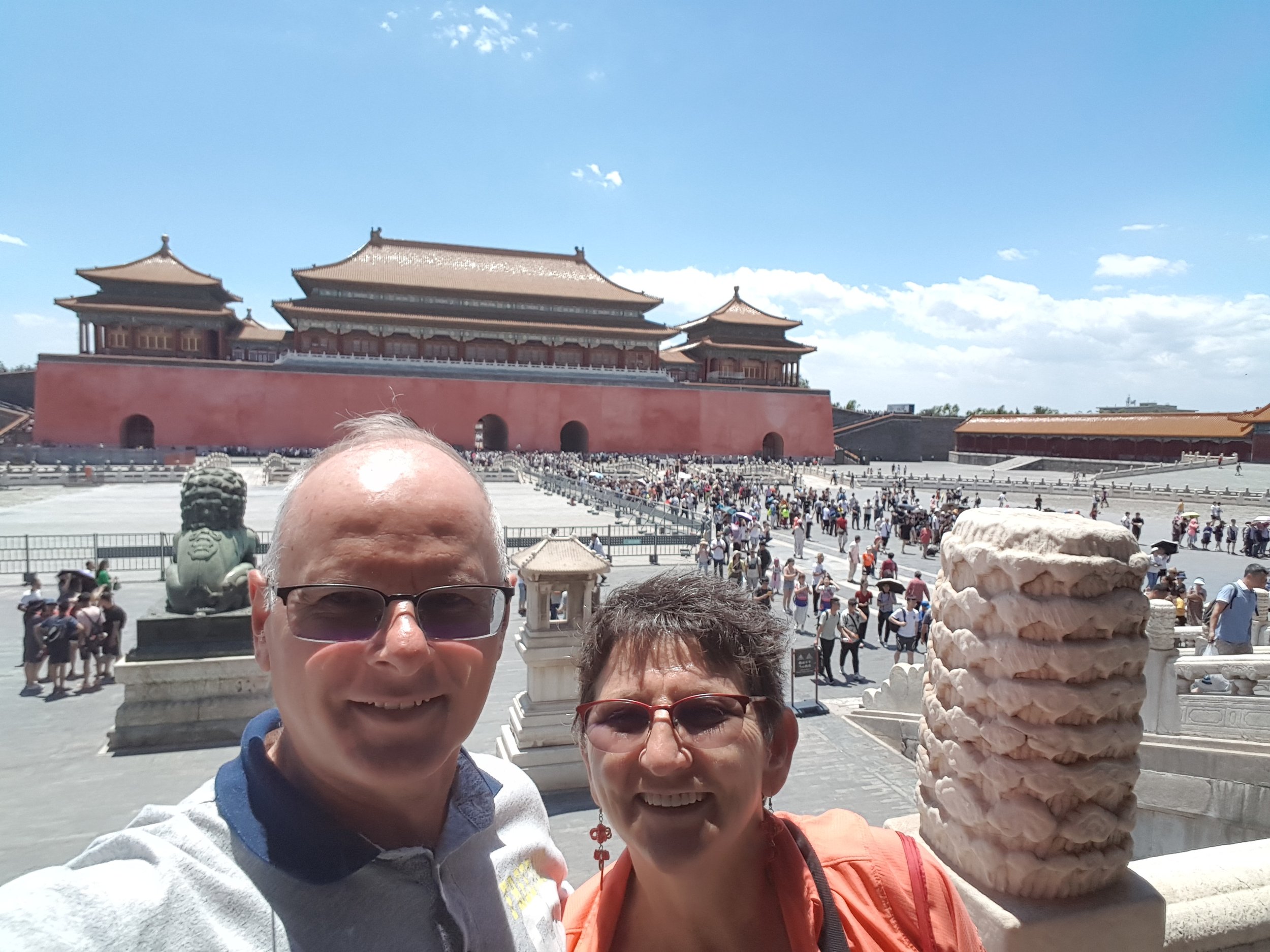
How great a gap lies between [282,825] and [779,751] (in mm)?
842

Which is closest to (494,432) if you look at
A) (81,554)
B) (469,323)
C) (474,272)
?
(469,323)

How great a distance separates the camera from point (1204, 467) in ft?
97.0

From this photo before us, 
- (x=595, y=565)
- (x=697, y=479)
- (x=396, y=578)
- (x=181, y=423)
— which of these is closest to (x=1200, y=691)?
(x=595, y=565)

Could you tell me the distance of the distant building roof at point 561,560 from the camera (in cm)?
557

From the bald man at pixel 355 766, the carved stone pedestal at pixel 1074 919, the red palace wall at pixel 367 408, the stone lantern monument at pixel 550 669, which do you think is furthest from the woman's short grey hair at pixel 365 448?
the red palace wall at pixel 367 408

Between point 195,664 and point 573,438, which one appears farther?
point 573,438

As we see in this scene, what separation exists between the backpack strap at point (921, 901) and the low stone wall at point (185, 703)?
6.16 metres

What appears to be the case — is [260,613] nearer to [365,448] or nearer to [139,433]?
[365,448]

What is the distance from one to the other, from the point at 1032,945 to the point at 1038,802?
35 cm

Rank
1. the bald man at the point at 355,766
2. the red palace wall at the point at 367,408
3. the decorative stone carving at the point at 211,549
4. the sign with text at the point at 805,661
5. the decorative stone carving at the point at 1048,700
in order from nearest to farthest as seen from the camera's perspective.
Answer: the bald man at the point at 355,766 → the decorative stone carving at the point at 1048,700 → the decorative stone carving at the point at 211,549 → the sign with text at the point at 805,661 → the red palace wall at the point at 367,408

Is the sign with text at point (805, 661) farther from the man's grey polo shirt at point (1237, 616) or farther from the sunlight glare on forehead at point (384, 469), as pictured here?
the sunlight glare on forehead at point (384, 469)

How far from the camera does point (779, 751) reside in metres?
1.34

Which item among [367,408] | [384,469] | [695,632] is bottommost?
[695,632]

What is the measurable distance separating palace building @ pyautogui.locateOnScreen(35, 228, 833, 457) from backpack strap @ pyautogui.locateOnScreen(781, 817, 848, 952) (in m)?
32.0
